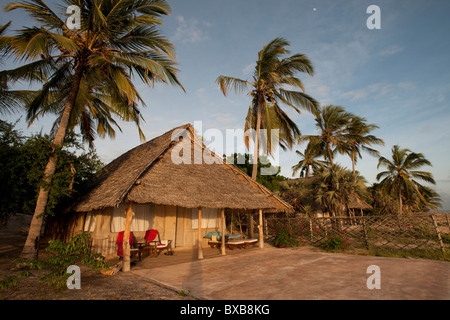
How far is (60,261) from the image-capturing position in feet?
16.1

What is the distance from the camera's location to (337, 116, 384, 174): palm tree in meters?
20.7

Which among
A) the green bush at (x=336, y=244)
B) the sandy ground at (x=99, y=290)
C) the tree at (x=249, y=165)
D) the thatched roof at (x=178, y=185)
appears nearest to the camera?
the sandy ground at (x=99, y=290)

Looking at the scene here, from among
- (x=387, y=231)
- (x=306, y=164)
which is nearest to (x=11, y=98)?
(x=387, y=231)

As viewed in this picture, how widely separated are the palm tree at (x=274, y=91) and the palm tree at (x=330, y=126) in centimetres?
795

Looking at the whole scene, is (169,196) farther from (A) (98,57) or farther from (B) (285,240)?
(B) (285,240)

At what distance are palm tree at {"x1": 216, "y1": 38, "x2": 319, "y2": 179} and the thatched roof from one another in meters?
2.26

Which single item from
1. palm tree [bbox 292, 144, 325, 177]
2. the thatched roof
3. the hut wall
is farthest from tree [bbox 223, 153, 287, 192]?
the hut wall

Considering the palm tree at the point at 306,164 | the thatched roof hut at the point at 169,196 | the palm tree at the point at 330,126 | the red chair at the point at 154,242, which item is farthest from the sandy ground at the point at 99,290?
the palm tree at the point at 306,164

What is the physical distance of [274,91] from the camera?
13453mm

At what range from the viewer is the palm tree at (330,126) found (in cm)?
2022

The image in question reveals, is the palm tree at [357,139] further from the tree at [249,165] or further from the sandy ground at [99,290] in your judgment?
the sandy ground at [99,290]

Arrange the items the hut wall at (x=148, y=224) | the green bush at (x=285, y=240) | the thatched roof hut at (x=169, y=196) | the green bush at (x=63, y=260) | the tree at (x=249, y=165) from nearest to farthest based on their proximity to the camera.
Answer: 1. the green bush at (x=63, y=260)
2. the thatched roof hut at (x=169, y=196)
3. the hut wall at (x=148, y=224)
4. the green bush at (x=285, y=240)
5. the tree at (x=249, y=165)
